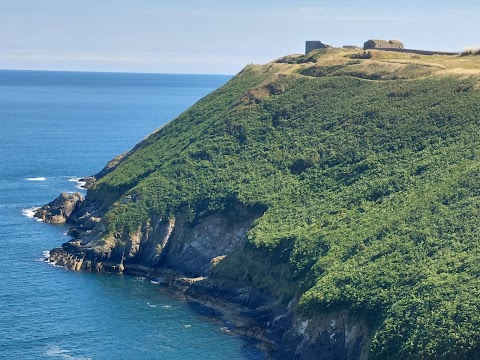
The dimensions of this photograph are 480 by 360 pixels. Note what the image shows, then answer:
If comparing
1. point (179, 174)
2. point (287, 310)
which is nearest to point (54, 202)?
point (179, 174)

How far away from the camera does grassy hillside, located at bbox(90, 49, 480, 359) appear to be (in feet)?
231

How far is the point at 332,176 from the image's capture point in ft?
344

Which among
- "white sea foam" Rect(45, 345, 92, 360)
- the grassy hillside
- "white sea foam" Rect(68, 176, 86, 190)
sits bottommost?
"white sea foam" Rect(45, 345, 92, 360)

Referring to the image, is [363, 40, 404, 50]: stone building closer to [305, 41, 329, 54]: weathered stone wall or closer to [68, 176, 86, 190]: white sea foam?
[305, 41, 329, 54]: weathered stone wall

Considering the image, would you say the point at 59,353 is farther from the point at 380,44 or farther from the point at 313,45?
the point at 313,45

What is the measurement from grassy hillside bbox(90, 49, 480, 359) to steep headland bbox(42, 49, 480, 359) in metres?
0.22

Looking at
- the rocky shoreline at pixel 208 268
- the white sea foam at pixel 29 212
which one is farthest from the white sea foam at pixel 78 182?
the rocky shoreline at pixel 208 268

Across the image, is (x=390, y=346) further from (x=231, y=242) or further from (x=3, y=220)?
(x=3, y=220)

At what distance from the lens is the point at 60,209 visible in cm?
12612

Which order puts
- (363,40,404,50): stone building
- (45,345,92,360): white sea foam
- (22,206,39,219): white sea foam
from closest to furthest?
(45,345,92,360): white sea foam → (22,206,39,219): white sea foam → (363,40,404,50): stone building

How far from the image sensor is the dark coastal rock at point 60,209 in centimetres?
12507

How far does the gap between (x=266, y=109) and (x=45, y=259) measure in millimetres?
44790

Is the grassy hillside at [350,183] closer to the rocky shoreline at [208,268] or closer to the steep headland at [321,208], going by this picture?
the steep headland at [321,208]

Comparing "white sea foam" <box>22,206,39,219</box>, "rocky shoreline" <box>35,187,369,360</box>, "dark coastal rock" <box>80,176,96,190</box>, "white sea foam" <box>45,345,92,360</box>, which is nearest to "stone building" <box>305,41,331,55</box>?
"dark coastal rock" <box>80,176,96,190</box>
